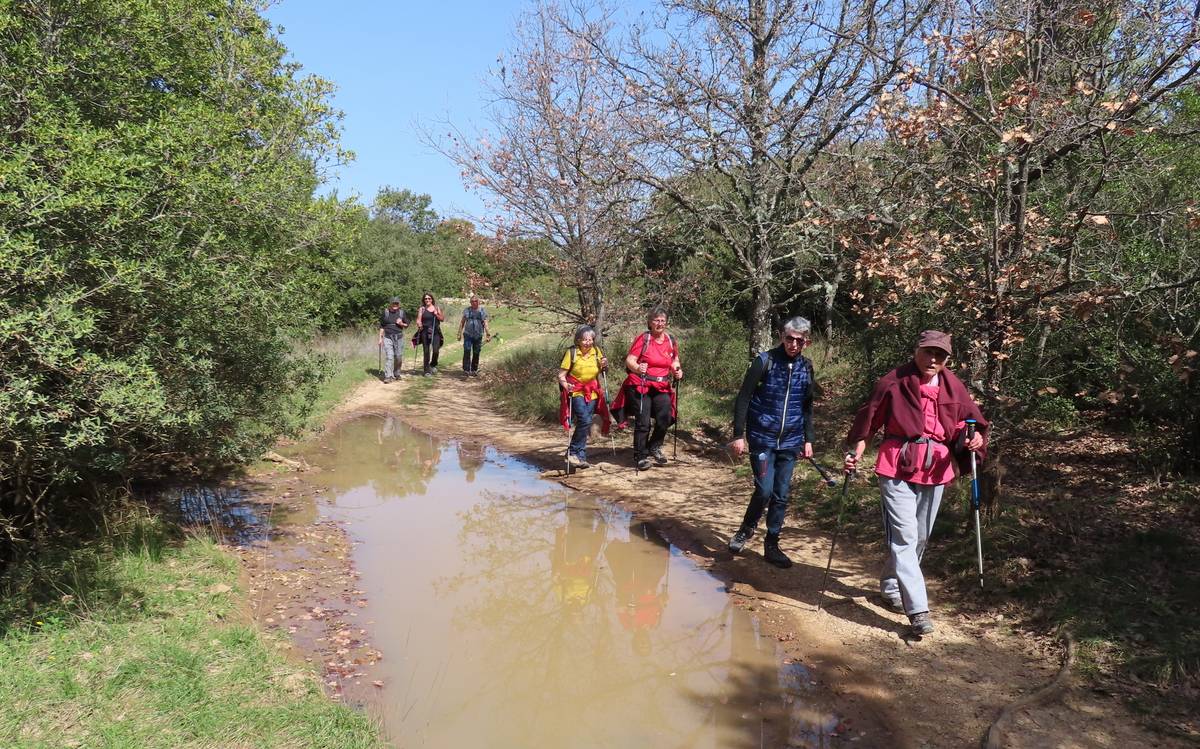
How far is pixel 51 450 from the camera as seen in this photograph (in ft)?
14.4

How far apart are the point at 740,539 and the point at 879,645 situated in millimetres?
1787

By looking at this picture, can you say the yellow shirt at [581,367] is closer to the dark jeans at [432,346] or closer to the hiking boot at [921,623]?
the hiking boot at [921,623]

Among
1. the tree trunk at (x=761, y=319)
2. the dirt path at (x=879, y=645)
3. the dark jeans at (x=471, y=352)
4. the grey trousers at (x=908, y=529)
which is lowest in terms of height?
the dirt path at (x=879, y=645)

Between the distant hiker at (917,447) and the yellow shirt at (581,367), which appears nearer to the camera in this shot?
the distant hiker at (917,447)

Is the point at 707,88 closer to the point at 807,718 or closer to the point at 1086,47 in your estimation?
the point at 1086,47

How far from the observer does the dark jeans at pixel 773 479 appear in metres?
6.37

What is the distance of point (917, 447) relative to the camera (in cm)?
516

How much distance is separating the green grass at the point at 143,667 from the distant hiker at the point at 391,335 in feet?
36.8

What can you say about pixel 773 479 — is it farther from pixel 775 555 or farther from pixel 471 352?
pixel 471 352

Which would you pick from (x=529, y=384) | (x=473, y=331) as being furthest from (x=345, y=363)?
(x=529, y=384)

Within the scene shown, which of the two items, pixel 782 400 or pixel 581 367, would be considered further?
pixel 581 367

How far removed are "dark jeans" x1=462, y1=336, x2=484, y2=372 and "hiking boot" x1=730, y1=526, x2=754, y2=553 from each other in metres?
12.6

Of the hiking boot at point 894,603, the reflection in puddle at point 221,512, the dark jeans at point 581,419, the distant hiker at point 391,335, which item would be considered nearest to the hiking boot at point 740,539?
the hiking boot at point 894,603

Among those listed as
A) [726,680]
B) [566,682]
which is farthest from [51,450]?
[726,680]
